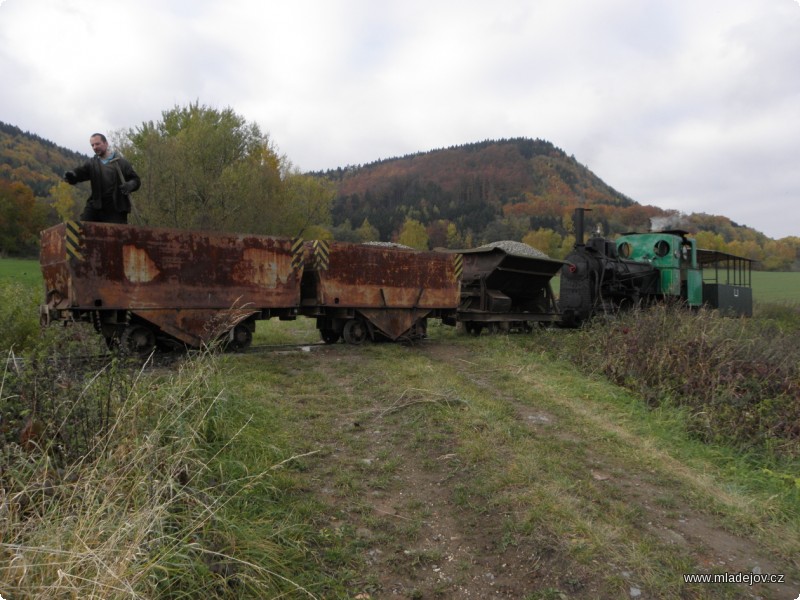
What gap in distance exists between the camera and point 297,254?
31.1 ft

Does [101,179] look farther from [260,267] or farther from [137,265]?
[260,267]

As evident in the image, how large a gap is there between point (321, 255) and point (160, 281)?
9.10 feet

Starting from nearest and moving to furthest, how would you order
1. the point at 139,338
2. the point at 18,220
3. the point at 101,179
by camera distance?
the point at 101,179 < the point at 139,338 < the point at 18,220

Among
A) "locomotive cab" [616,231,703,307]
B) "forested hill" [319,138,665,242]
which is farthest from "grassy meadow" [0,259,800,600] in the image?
"forested hill" [319,138,665,242]

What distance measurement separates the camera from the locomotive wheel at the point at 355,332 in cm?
1042

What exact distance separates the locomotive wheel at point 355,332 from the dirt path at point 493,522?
454 centimetres

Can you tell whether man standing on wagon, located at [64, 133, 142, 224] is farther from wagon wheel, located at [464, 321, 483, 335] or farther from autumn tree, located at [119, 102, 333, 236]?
autumn tree, located at [119, 102, 333, 236]

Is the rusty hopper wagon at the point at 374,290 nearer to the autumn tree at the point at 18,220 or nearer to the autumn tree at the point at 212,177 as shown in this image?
the autumn tree at the point at 212,177

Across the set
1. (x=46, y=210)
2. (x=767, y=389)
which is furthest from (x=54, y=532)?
(x=46, y=210)

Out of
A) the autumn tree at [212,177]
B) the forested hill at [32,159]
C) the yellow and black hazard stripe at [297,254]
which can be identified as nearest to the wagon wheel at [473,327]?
the yellow and black hazard stripe at [297,254]

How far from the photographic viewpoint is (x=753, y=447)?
6.44m

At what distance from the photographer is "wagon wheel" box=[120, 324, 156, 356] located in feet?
25.7

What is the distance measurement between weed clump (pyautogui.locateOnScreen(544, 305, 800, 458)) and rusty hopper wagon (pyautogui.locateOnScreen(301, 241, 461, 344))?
115 inches

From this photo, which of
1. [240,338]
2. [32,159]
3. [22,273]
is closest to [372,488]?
[240,338]
